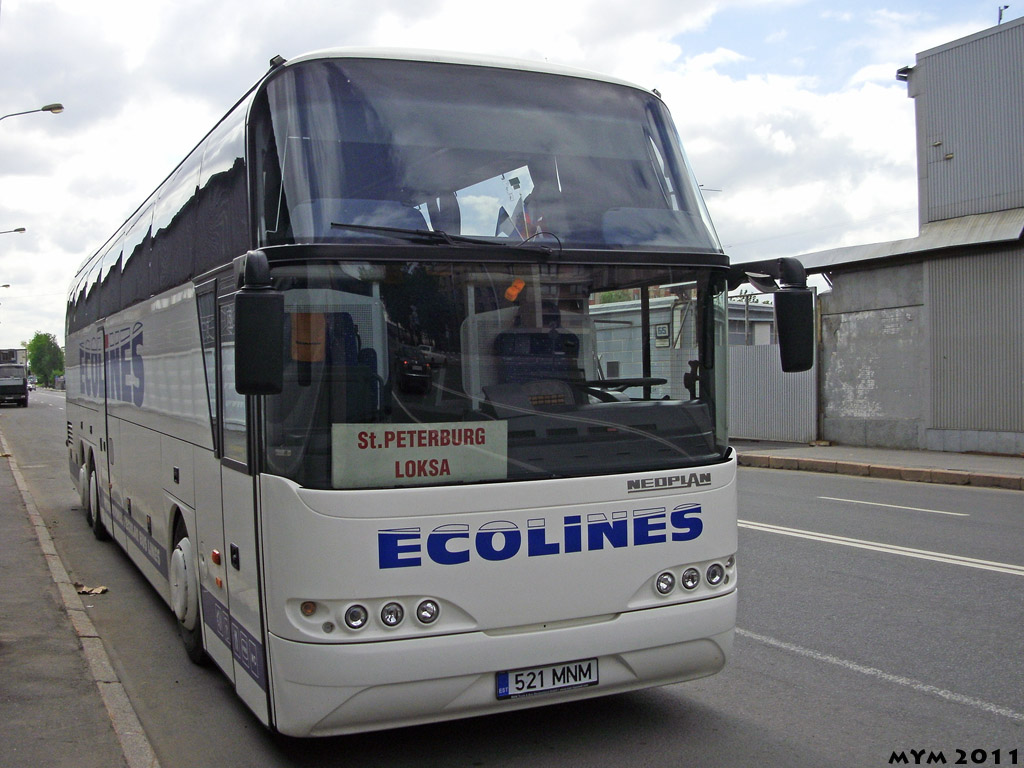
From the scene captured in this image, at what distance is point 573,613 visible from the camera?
436 cm

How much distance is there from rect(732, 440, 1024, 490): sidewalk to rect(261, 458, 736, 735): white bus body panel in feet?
41.6

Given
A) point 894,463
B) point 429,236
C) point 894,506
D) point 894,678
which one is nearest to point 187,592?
point 429,236

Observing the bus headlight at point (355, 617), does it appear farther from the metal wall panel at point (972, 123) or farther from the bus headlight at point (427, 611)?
the metal wall panel at point (972, 123)

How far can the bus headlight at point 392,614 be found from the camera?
4.07 meters

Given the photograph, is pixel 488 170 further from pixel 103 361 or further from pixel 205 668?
pixel 103 361

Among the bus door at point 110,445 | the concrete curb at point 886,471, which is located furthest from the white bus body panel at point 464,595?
the concrete curb at point 886,471

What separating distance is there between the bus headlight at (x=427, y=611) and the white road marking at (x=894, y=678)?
114 inches

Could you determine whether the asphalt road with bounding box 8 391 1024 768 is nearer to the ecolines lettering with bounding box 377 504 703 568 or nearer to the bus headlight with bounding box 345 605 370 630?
the bus headlight with bounding box 345 605 370 630

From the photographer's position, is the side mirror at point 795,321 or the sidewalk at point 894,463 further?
the sidewalk at point 894,463

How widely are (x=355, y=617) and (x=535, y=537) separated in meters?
0.85

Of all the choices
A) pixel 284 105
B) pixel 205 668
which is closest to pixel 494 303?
pixel 284 105

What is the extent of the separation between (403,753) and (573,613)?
44.6 inches

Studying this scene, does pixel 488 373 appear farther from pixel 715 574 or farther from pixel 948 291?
pixel 948 291

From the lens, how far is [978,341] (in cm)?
1844
